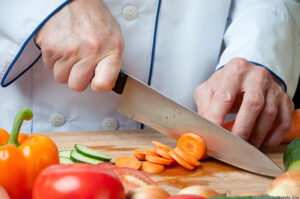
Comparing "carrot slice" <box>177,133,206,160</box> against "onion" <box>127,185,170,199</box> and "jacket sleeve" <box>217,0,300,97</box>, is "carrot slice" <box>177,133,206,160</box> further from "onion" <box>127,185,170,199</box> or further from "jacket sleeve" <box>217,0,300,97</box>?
"onion" <box>127,185,170,199</box>

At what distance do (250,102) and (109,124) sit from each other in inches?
22.0

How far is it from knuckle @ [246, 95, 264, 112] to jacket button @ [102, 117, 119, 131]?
54 centimetres

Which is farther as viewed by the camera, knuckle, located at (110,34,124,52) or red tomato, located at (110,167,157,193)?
knuckle, located at (110,34,124,52)

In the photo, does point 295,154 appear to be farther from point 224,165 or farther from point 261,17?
point 261,17

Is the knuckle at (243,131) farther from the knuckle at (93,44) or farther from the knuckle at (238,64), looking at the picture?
the knuckle at (93,44)

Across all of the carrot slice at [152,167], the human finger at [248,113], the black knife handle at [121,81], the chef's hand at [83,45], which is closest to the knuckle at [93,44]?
the chef's hand at [83,45]

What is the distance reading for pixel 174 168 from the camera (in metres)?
1.23

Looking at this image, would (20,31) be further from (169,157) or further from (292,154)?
(292,154)

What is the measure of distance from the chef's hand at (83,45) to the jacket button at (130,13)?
210 mm

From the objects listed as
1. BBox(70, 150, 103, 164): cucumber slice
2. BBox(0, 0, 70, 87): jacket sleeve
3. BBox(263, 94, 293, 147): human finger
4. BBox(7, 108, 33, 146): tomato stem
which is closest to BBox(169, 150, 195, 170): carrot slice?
BBox(70, 150, 103, 164): cucumber slice

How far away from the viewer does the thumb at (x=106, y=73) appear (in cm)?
120

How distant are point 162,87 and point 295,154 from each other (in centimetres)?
63

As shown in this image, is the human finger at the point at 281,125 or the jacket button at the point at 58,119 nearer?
the human finger at the point at 281,125

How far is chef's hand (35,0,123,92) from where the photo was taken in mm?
1216
